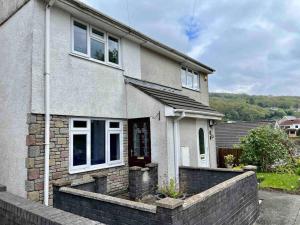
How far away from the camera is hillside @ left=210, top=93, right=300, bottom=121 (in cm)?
8053

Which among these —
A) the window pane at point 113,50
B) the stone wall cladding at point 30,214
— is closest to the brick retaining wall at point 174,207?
the stone wall cladding at point 30,214

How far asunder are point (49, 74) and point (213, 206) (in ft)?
20.4

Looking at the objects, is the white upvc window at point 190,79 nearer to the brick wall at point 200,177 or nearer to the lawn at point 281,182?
the lawn at point 281,182

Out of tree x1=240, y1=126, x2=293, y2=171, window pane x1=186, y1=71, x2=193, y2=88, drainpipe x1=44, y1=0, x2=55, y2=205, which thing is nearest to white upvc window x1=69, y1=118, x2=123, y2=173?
drainpipe x1=44, y1=0, x2=55, y2=205

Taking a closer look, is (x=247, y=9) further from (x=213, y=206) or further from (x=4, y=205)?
(x=4, y=205)

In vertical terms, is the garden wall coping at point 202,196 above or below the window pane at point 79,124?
below

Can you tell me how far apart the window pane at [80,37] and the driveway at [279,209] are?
8.39 m

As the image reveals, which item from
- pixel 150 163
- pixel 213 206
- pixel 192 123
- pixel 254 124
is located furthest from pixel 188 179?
pixel 254 124

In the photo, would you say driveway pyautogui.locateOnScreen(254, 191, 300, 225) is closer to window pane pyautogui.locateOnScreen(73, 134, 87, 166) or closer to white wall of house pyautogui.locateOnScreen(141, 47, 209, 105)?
window pane pyautogui.locateOnScreen(73, 134, 87, 166)

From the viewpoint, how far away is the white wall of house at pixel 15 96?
7.71 m

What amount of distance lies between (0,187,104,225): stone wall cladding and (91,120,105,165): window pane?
12.4 feet

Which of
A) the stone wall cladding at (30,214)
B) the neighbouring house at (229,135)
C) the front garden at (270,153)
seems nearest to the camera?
the stone wall cladding at (30,214)

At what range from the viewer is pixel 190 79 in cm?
1747

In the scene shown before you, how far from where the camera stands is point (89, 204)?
5.70m
